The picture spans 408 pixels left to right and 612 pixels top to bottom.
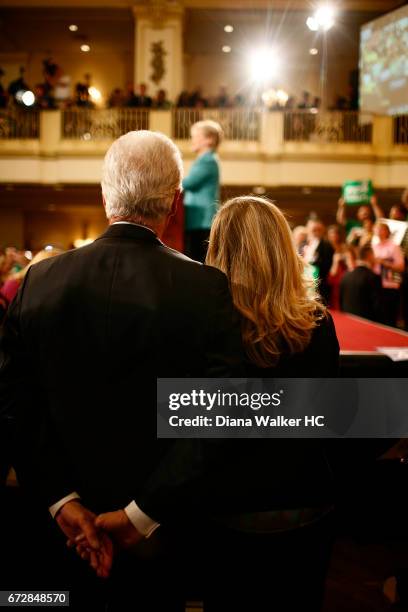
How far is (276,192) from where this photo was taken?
1296 centimetres

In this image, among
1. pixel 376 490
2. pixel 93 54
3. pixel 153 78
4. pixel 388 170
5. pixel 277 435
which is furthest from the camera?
pixel 93 54

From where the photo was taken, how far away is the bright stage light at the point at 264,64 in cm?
1504

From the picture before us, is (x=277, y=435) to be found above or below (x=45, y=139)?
below

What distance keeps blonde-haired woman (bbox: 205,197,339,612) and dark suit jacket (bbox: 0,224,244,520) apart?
6.3 inches

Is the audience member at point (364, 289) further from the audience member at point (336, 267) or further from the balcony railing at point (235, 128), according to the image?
the balcony railing at point (235, 128)

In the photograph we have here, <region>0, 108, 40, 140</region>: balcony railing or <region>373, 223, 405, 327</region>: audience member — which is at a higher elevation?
<region>0, 108, 40, 140</region>: balcony railing

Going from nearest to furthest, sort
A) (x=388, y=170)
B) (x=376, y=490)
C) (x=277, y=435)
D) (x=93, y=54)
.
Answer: (x=277, y=435) → (x=376, y=490) → (x=388, y=170) → (x=93, y=54)

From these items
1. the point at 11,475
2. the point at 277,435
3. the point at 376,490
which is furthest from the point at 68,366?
the point at 11,475

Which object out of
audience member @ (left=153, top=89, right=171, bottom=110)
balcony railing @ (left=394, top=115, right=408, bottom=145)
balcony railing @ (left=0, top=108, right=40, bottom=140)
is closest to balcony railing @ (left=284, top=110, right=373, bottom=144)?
balcony railing @ (left=394, top=115, right=408, bottom=145)

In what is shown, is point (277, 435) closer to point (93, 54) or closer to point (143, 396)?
point (143, 396)

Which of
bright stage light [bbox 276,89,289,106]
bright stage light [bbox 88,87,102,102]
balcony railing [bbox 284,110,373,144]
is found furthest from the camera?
bright stage light [bbox 88,87,102,102]

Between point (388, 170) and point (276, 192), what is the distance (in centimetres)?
246

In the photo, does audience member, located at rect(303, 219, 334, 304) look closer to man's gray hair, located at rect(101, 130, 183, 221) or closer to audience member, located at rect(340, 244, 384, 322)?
audience member, located at rect(340, 244, 384, 322)

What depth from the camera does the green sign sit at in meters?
6.25
